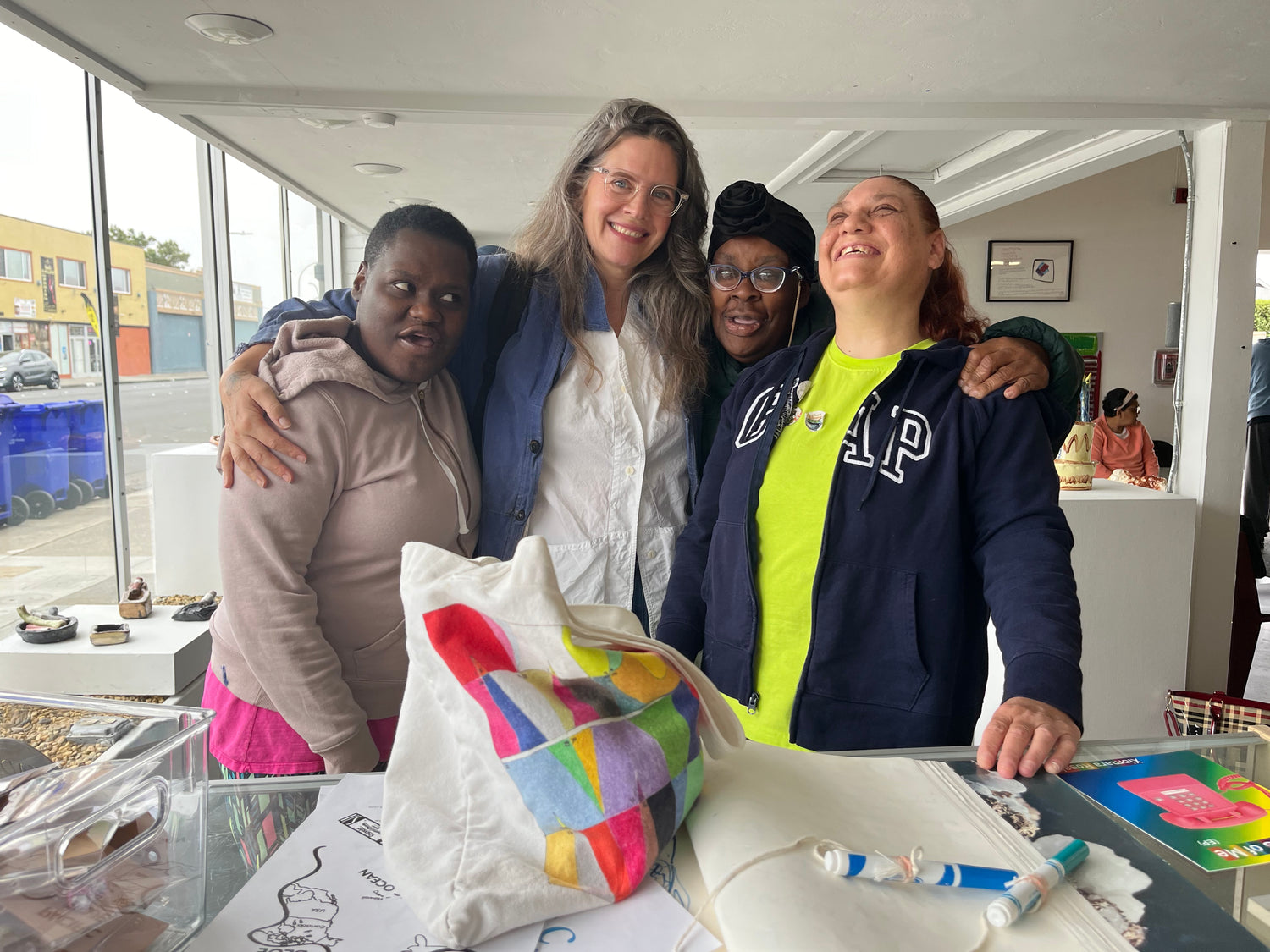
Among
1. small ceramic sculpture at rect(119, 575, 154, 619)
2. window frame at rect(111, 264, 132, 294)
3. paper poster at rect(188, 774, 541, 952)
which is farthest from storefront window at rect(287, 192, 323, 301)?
paper poster at rect(188, 774, 541, 952)

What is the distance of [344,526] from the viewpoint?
127cm

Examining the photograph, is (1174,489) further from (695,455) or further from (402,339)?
(402,339)

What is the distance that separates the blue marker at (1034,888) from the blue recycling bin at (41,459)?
12.5ft

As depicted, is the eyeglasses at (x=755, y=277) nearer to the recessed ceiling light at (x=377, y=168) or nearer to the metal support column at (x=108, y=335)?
the metal support column at (x=108, y=335)

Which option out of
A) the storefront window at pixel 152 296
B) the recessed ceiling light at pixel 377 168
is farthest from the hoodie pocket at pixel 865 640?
the recessed ceiling light at pixel 377 168

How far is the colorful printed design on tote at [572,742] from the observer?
622mm

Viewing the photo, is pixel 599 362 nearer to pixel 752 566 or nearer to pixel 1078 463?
pixel 752 566

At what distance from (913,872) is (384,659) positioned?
0.89 metres

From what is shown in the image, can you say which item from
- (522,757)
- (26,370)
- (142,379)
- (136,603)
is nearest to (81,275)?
(26,370)

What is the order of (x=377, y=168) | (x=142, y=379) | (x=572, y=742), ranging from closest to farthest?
1. (x=572, y=742)
2. (x=142, y=379)
3. (x=377, y=168)

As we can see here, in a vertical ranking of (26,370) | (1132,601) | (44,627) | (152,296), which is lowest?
(44,627)

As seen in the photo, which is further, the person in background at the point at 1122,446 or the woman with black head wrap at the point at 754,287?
the person in background at the point at 1122,446

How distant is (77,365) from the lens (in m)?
3.68

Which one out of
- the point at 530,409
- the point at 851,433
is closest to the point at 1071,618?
the point at 851,433
